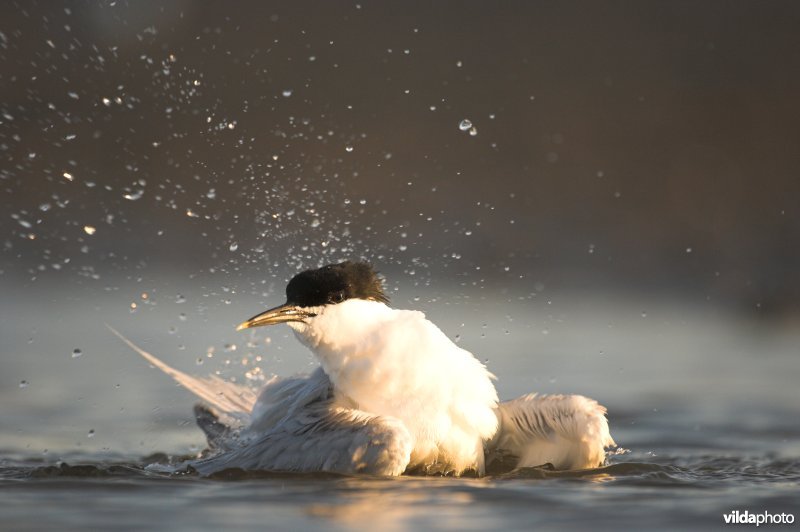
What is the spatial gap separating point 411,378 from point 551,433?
754 mm

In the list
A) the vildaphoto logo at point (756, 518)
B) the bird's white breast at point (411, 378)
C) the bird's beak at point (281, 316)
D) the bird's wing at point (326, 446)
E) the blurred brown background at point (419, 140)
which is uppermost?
the blurred brown background at point (419, 140)

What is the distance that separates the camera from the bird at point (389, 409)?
20.7ft

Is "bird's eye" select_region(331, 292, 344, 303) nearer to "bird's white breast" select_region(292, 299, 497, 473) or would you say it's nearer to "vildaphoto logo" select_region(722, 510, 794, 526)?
"bird's white breast" select_region(292, 299, 497, 473)

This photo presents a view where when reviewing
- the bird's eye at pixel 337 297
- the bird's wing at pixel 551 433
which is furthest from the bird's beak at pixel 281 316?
the bird's wing at pixel 551 433

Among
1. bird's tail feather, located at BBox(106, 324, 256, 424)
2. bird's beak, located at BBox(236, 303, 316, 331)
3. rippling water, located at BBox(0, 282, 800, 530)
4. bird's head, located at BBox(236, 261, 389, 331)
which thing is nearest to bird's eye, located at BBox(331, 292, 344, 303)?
bird's head, located at BBox(236, 261, 389, 331)

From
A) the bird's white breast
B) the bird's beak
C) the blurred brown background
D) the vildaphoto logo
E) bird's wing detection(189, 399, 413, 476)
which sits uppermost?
the blurred brown background

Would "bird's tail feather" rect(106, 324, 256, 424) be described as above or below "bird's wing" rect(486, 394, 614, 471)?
above

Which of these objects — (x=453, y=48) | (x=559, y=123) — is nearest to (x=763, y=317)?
(x=559, y=123)

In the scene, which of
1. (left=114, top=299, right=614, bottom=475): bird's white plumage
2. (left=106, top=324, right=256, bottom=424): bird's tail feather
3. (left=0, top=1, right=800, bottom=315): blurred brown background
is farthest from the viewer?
(left=0, top=1, right=800, bottom=315): blurred brown background

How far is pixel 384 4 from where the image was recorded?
14.5 meters

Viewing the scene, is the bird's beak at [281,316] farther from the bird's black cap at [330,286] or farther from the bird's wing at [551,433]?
the bird's wing at [551,433]

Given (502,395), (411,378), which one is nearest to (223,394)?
(411,378)

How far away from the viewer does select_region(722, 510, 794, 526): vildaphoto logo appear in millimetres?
5613

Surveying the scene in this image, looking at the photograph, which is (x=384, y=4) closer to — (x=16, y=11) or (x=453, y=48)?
(x=453, y=48)
